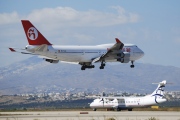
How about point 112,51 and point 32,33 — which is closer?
point 32,33

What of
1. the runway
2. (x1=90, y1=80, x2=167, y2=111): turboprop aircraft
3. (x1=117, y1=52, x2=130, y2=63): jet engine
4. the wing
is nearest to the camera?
the runway

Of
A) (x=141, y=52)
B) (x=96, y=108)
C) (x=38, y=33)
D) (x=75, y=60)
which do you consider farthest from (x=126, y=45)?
(x=96, y=108)

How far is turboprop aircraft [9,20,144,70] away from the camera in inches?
3979

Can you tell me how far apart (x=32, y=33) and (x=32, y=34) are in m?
0.22

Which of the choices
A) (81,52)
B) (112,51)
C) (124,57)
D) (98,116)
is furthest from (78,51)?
(98,116)

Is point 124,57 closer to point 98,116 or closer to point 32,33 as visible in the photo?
point 32,33

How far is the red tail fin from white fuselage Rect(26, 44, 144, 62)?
171 centimetres

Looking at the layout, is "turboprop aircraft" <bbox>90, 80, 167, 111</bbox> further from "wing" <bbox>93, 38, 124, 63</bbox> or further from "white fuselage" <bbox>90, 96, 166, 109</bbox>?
"wing" <bbox>93, 38, 124, 63</bbox>

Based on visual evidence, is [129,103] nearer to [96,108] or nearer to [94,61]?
[96,108]

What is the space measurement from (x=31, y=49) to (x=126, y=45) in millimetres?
20120

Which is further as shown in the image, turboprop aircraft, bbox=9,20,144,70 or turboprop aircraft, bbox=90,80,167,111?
turboprop aircraft, bbox=90,80,167,111

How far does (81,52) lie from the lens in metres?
106

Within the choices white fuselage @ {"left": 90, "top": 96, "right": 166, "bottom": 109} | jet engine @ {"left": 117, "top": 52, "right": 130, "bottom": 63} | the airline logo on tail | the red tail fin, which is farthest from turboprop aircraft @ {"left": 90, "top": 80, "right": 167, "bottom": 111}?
the airline logo on tail

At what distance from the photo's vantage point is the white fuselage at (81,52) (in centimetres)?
10212
